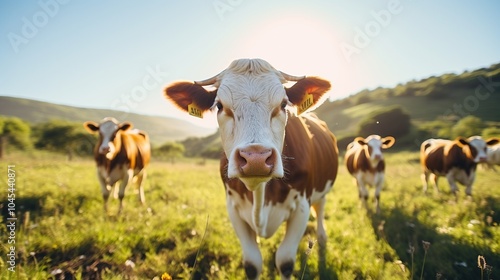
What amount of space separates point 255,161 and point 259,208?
1.04 metres

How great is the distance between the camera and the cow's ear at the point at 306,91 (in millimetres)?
2719

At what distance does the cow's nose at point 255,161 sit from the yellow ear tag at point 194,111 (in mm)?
1122

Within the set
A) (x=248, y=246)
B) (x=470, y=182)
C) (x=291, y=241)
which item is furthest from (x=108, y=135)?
(x=470, y=182)

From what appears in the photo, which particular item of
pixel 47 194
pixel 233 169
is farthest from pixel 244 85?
pixel 47 194

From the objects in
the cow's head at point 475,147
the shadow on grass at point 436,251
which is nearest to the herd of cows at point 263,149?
the shadow on grass at point 436,251

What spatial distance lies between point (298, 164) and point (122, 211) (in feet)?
14.2

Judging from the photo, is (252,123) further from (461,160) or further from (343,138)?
(343,138)

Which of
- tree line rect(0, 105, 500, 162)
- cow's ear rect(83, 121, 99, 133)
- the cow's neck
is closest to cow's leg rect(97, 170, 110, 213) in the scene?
cow's ear rect(83, 121, 99, 133)

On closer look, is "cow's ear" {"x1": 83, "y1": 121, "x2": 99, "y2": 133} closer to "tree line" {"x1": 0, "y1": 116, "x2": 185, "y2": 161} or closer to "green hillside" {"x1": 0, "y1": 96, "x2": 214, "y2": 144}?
"tree line" {"x1": 0, "y1": 116, "x2": 185, "y2": 161}

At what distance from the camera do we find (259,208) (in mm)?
2568

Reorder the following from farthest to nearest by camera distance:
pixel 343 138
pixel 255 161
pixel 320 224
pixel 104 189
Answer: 1. pixel 343 138
2. pixel 104 189
3. pixel 320 224
4. pixel 255 161

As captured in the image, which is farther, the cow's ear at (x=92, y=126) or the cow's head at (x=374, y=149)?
the cow's head at (x=374, y=149)

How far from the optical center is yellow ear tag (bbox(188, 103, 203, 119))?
2.70 meters

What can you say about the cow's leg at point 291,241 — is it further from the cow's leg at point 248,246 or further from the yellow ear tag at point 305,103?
the yellow ear tag at point 305,103
